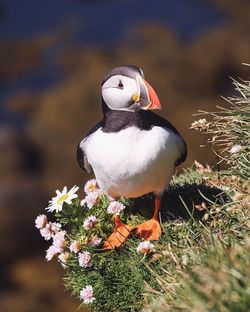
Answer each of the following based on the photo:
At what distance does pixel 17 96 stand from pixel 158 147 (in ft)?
35.7

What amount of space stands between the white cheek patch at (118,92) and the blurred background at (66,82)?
20.7 ft

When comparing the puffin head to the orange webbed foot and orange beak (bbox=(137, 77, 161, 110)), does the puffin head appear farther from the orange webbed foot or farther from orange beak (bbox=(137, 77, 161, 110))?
the orange webbed foot

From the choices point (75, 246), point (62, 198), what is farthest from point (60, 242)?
point (62, 198)

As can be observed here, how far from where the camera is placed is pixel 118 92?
4.05 m

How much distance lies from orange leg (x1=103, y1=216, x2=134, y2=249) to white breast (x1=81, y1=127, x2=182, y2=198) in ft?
0.68

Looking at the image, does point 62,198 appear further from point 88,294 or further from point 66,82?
point 66,82

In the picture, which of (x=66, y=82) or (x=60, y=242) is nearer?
(x=60, y=242)

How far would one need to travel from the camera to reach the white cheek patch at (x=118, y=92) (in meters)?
4.00

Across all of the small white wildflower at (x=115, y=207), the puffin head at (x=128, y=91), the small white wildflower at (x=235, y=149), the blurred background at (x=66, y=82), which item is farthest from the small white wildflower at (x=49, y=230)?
the blurred background at (x=66, y=82)

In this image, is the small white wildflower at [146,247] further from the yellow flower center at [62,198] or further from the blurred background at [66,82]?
the blurred background at [66,82]

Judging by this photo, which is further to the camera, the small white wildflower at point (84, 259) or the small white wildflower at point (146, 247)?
the small white wildflower at point (84, 259)

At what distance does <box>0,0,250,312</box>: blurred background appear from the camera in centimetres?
1102

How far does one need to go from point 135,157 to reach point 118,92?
322mm

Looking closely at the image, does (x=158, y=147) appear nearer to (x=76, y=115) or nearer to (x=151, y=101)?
(x=151, y=101)
